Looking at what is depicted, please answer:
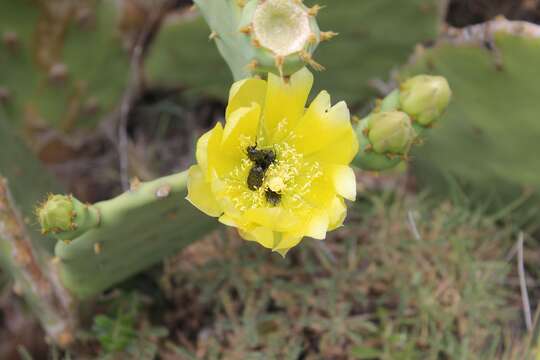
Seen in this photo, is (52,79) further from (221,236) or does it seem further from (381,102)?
(381,102)

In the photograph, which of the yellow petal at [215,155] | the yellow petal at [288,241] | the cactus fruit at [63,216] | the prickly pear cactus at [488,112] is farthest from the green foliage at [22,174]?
the prickly pear cactus at [488,112]

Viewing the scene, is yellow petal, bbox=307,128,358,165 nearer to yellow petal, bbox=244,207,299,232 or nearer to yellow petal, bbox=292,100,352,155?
yellow petal, bbox=292,100,352,155

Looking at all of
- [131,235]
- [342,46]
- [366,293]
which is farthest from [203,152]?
[342,46]

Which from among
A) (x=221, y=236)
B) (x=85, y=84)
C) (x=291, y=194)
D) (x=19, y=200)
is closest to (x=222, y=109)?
(x=85, y=84)

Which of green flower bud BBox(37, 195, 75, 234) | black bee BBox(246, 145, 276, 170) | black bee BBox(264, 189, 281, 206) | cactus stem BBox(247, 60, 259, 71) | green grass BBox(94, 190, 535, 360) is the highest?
cactus stem BBox(247, 60, 259, 71)

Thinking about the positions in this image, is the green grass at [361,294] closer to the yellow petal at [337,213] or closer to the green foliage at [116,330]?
the green foliage at [116,330]

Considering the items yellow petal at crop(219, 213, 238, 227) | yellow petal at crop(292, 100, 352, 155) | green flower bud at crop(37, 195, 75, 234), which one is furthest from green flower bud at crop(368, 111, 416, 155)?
green flower bud at crop(37, 195, 75, 234)
